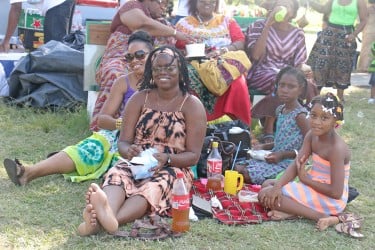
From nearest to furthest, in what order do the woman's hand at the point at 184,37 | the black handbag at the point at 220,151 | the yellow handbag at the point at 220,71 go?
the black handbag at the point at 220,151 < the yellow handbag at the point at 220,71 < the woman's hand at the point at 184,37

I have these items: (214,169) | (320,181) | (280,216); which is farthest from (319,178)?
(214,169)

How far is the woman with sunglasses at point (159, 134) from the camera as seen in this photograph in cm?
392

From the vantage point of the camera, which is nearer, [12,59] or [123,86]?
[123,86]

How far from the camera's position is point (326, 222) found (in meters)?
3.96

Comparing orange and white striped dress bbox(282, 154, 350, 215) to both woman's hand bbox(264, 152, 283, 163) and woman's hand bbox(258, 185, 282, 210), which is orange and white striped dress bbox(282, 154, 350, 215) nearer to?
woman's hand bbox(258, 185, 282, 210)

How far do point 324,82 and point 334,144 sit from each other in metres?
4.50

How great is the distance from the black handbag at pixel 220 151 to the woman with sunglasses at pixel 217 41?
2.28 ft

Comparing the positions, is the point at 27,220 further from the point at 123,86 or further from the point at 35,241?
the point at 123,86

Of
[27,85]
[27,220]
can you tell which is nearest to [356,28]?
[27,85]

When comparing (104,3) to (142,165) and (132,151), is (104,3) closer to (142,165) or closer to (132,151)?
(132,151)

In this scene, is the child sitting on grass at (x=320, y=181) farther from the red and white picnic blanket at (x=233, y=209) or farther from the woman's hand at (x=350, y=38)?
the woman's hand at (x=350, y=38)

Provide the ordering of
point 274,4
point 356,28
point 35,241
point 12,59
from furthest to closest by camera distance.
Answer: point 356,28 → point 12,59 → point 274,4 → point 35,241

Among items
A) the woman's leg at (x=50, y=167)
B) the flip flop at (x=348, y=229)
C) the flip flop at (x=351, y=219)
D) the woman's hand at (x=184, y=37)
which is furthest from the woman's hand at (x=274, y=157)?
the woman's hand at (x=184, y=37)

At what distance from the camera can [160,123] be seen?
422 centimetres
